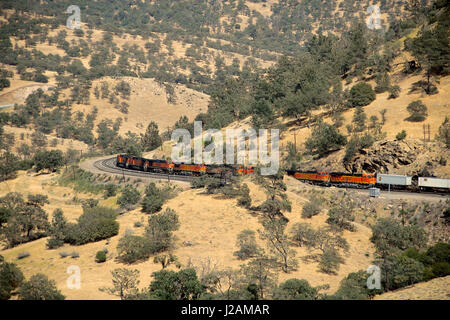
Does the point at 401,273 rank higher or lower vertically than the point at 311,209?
lower

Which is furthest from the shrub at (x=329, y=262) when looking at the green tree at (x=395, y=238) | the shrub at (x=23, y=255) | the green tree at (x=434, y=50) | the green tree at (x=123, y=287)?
the green tree at (x=434, y=50)

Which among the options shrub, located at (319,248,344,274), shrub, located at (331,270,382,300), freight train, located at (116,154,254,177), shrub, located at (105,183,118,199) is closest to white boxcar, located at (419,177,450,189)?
shrub, located at (319,248,344,274)

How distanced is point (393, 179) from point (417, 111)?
20.0 m

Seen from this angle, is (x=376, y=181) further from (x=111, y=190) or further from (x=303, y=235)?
(x=111, y=190)

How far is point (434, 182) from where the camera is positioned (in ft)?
161

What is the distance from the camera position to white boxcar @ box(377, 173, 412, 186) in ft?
167

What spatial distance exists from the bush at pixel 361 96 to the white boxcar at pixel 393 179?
28.4 meters

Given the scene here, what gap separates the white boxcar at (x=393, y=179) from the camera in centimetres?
5088

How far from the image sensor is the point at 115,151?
113 meters

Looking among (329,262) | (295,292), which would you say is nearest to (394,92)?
(329,262)

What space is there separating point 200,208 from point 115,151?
2750 inches

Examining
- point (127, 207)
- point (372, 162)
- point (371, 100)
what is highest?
point (371, 100)
